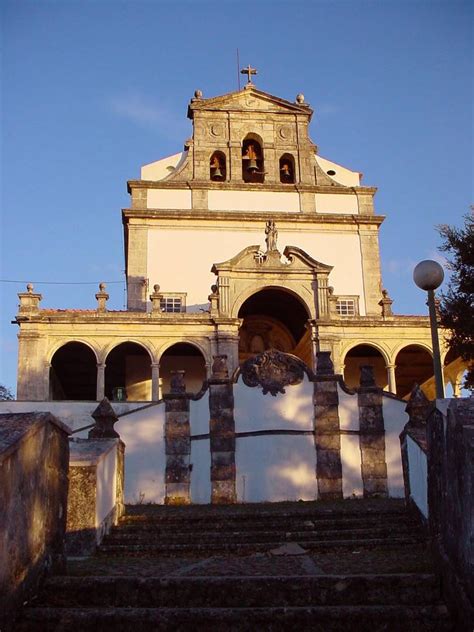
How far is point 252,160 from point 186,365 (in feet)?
33.1

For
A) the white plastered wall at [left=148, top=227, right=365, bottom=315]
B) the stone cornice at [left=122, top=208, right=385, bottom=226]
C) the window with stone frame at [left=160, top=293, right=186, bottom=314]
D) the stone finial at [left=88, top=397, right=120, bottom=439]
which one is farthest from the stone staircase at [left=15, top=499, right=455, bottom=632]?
the stone cornice at [left=122, top=208, right=385, bottom=226]

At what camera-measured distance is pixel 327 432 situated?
46.7ft

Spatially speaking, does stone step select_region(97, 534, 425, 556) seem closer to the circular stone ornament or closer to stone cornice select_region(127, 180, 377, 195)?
the circular stone ornament

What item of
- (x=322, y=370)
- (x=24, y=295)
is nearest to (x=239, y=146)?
(x=24, y=295)

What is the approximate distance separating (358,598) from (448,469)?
1.13 metres

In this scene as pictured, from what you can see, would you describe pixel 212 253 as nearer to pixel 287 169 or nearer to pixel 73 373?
pixel 287 169

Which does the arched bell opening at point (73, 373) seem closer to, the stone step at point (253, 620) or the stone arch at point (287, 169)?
the stone arch at point (287, 169)

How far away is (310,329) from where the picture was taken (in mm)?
25844

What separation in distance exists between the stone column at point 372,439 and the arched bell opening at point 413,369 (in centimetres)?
1276

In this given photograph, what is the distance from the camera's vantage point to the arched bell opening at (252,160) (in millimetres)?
31766

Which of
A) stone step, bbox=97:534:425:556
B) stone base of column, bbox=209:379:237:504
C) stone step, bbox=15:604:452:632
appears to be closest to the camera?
→ stone step, bbox=15:604:452:632

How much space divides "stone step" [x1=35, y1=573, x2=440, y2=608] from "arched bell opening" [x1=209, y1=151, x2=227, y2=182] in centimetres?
2749

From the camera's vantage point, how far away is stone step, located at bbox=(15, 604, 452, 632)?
4.61 meters

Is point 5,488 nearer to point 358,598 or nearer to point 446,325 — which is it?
point 358,598
